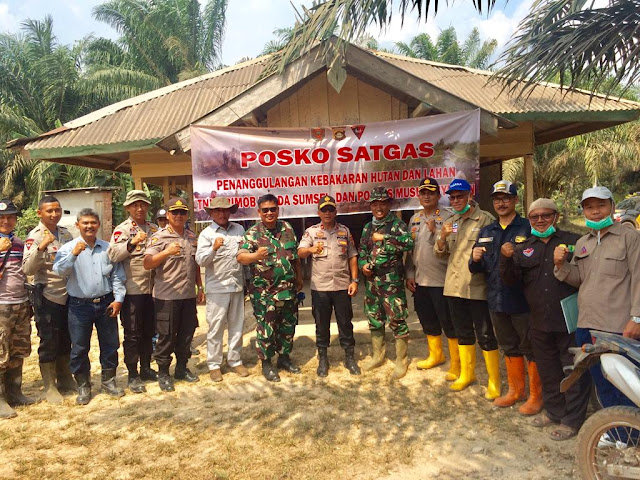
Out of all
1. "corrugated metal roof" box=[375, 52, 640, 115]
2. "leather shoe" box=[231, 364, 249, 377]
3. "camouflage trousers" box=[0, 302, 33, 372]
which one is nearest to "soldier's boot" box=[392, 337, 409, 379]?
"leather shoe" box=[231, 364, 249, 377]

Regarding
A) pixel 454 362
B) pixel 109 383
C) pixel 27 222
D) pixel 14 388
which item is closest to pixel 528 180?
pixel 454 362

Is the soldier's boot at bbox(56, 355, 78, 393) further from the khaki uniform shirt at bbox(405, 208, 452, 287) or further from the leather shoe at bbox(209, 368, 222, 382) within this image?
the khaki uniform shirt at bbox(405, 208, 452, 287)

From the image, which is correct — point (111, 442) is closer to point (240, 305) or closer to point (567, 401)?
point (240, 305)

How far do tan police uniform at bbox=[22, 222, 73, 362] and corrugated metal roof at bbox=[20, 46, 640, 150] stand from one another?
188cm

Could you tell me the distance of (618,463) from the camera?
2389 mm

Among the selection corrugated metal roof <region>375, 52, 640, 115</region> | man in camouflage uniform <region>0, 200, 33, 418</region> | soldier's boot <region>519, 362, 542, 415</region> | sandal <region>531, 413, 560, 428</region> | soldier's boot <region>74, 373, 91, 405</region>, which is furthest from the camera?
corrugated metal roof <region>375, 52, 640, 115</region>

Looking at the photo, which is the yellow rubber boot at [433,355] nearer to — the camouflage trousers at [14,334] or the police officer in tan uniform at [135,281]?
the police officer in tan uniform at [135,281]

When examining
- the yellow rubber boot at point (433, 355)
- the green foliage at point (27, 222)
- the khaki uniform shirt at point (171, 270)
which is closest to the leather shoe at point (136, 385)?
the khaki uniform shirt at point (171, 270)

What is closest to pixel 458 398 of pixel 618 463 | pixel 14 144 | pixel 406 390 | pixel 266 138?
pixel 406 390

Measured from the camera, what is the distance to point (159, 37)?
22.2 meters

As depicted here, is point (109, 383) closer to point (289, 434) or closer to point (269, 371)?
point (269, 371)

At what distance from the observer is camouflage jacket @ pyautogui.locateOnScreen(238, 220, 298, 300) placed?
441 centimetres

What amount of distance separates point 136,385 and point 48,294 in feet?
3.78

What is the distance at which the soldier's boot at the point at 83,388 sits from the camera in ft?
13.7
